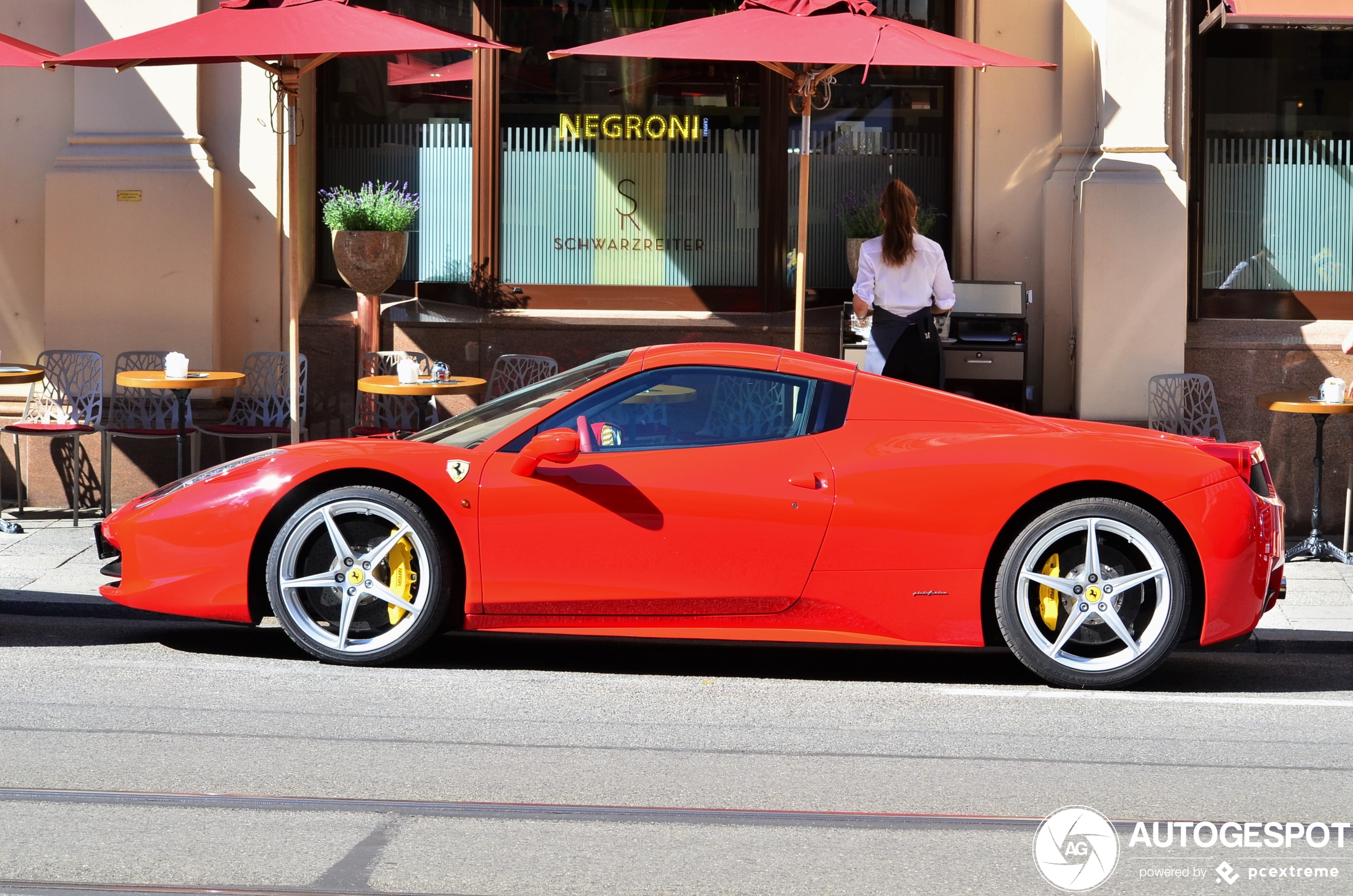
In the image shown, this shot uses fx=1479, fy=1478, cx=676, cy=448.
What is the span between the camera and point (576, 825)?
4094mm

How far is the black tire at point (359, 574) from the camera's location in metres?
5.75

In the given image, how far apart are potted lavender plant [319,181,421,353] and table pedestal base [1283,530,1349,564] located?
6062 mm

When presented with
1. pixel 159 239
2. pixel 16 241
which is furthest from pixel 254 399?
pixel 16 241

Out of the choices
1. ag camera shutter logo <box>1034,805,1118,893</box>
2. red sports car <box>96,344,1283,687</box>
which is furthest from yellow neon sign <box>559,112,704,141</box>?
ag camera shutter logo <box>1034,805,1118,893</box>

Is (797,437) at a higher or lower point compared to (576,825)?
higher

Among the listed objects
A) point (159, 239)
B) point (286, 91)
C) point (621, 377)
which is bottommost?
point (621, 377)

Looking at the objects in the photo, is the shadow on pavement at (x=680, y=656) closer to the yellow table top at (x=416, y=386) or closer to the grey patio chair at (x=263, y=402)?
the yellow table top at (x=416, y=386)

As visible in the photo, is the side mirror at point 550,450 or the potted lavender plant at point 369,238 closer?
the side mirror at point 550,450

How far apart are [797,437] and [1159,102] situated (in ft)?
18.2

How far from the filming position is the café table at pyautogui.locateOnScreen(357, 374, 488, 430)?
9.05 meters

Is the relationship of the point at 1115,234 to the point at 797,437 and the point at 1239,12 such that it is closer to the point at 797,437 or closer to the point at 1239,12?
the point at 1239,12

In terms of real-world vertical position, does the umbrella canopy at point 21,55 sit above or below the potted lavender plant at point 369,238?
above

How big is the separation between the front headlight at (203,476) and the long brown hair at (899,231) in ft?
12.7

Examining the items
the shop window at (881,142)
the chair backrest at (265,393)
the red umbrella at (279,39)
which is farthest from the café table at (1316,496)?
the chair backrest at (265,393)
